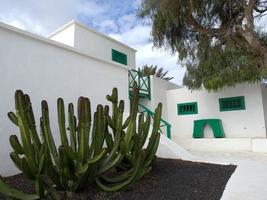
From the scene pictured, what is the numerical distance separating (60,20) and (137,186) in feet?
30.1

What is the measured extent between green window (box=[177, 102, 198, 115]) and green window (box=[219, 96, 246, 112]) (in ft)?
4.56

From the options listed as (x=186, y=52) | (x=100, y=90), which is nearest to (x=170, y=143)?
(x=100, y=90)

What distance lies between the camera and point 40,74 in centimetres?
576

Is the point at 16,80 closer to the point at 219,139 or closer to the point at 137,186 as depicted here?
the point at 137,186

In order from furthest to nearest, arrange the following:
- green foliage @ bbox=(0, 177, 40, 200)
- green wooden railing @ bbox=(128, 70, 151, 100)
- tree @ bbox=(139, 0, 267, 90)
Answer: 1. green wooden railing @ bbox=(128, 70, 151, 100)
2. tree @ bbox=(139, 0, 267, 90)
3. green foliage @ bbox=(0, 177, 40, 200)

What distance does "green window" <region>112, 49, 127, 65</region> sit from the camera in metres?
11.6

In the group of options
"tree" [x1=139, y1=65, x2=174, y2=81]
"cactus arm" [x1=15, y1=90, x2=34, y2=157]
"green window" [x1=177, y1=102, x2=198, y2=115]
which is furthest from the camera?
"tree" [x1=139, y1=65, x2=174, y2=81]

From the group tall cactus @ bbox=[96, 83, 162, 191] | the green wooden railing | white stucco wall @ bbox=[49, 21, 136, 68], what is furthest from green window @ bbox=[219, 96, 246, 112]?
tall cactus @ bbox=[96, 83, 162, 191]

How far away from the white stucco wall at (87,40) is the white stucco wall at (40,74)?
2497 millimetres

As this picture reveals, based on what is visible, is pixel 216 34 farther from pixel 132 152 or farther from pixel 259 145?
pixel 132 152

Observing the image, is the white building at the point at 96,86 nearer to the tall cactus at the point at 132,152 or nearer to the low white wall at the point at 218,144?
→ the low white wall at the point at 218,144

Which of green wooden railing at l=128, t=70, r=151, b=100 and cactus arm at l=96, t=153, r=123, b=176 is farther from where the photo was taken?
green wooden railing at l=128, t=70, r=151, b=100

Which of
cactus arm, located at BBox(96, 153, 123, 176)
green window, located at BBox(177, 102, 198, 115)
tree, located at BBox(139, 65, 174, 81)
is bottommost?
cactus arm, located at BBox(96, 153, 123, 176)

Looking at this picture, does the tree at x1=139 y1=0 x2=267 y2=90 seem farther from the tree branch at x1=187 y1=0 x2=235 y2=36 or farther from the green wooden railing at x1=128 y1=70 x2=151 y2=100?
the green wooden railing at x1=128 y1=70 x2=151 y2=100
